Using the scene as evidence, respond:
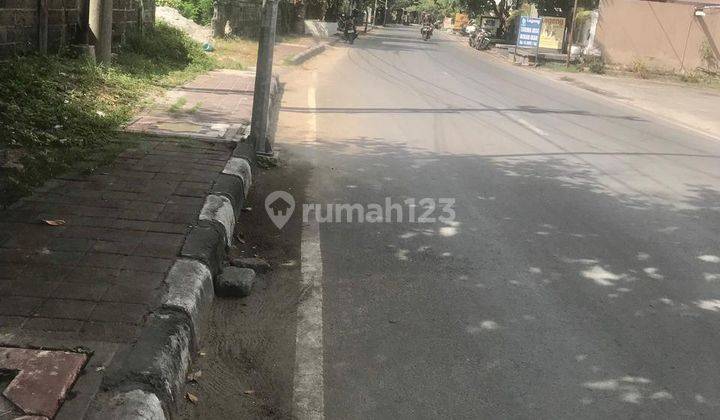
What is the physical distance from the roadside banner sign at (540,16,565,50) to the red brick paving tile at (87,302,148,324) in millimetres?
26412

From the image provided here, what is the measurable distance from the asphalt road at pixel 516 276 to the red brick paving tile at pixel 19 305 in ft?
4.98

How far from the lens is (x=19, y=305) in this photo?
3.30 metres

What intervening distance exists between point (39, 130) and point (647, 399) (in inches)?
232

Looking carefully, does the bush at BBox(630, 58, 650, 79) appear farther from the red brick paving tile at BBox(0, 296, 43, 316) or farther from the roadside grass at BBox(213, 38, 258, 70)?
the red brick paving tile at BBox(0, 296, 43, 316)

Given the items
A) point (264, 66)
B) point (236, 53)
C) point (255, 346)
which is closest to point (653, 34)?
point (236, 53)

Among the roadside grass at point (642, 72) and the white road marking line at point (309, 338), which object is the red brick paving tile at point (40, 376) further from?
the roadside grass at point (642, 72)

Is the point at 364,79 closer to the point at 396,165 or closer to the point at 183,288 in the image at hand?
the point at 396,165

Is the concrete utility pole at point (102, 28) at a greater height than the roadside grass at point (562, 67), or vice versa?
the roadside grass at point (562, 67)

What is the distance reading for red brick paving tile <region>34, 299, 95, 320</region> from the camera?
3.25 m

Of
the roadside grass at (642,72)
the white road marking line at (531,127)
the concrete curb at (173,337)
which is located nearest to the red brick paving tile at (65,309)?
the concrete curb at (173,337)

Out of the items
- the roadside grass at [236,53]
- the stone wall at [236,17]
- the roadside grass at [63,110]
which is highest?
the stone wall at [236,17]

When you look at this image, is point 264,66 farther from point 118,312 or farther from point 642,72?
point 642,72

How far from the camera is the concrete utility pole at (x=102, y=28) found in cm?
1066

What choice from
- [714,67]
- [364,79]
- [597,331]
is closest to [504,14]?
[714,67]
